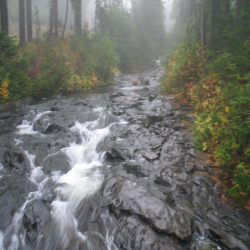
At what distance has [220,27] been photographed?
32.6ft

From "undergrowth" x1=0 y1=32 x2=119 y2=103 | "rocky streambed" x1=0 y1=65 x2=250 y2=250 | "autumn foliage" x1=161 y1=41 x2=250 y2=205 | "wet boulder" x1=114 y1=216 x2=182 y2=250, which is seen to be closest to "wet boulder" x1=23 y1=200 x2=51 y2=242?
"rocky streambed" x1=0 y1=65 x2=250 y2=250

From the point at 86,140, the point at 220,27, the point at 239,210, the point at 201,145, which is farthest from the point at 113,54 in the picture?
the point at 239,210

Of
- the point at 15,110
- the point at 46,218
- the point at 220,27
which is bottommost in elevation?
the point at 46,218

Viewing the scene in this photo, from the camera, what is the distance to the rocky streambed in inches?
150

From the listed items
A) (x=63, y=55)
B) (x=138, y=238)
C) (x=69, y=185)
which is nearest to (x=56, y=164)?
(x=69, y=185)

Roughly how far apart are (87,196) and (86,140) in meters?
3.41

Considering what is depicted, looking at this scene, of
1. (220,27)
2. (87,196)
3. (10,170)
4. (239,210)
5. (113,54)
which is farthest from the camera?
(113,54)

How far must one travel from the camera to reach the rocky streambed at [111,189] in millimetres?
3818

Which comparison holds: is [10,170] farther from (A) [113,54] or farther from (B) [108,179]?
(A) [113,54]

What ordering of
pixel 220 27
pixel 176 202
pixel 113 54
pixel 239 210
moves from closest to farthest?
pixel 239 210, pixel 176 202, pixel 220 27, pixel 113 54

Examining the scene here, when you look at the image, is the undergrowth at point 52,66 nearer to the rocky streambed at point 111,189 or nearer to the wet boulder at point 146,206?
the rocky streambed at point 111,189

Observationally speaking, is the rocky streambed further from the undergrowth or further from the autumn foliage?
the undergrowth

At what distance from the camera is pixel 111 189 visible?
198 inches

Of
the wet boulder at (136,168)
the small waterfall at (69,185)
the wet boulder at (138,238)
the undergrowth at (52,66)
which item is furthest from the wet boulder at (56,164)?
the undergrowth at (52,66)
